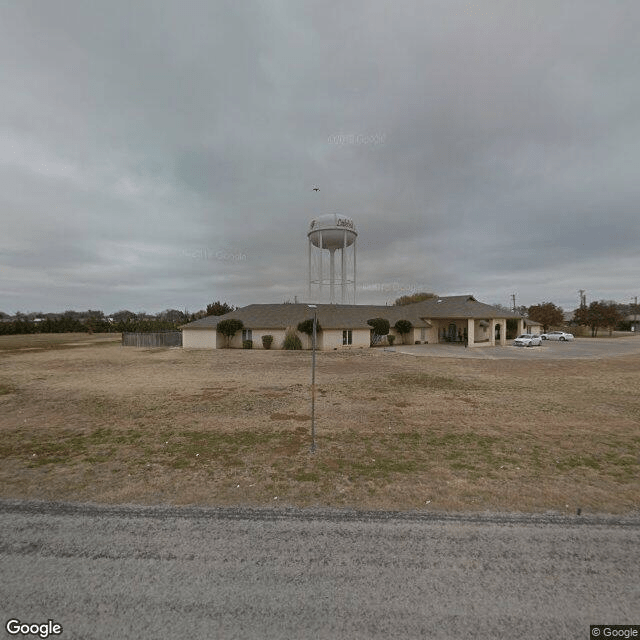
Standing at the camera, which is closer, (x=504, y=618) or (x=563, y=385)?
(x=504, y=618)

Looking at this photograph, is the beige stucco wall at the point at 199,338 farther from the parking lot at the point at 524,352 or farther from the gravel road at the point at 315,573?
the gravel road at the point at 315,573

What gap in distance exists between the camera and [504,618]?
9.55 ft

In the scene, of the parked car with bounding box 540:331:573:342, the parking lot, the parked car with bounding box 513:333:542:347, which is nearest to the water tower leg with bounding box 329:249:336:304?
the parking lot

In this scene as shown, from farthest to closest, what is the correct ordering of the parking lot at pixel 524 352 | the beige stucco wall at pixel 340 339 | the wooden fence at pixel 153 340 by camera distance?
the wooden fence at pixel 153 340 < the beige stucco wall at pixel 340 339 < the parking lot at pixel 524 352

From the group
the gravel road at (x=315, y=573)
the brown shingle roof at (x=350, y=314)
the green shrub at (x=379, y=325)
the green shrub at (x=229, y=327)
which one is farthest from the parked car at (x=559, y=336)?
the gravel road at (x=315, y=573)

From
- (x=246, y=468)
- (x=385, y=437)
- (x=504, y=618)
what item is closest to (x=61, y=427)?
(x=246, y=468)

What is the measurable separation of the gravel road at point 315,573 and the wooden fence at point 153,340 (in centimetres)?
3372

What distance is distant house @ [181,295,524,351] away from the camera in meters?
31.4

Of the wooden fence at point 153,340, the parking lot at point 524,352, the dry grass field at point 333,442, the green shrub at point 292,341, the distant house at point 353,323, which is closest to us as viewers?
the dry grass field at point 333,442

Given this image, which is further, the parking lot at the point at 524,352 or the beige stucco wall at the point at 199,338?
the beige stucco wall at the point at 199,338

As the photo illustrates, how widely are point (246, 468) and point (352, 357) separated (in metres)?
18.8

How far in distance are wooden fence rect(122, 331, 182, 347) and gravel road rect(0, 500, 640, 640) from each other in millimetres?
33722

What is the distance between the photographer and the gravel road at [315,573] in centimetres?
287

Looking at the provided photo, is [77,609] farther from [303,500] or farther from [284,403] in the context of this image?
[284,403]
